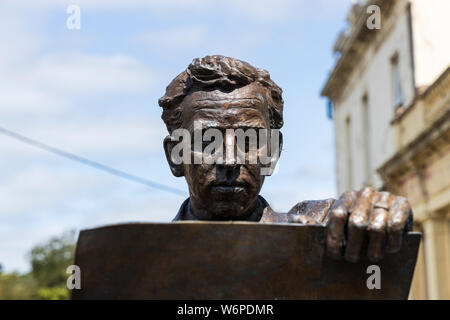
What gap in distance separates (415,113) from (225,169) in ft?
52.7

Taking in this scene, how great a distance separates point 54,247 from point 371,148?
1106 inches

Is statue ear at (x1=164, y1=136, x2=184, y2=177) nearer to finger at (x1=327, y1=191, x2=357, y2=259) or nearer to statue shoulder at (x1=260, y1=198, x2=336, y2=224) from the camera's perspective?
statue shoulder at (x1=260, y1=198, x2=336, y2=224)

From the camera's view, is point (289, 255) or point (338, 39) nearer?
point (289, 255)

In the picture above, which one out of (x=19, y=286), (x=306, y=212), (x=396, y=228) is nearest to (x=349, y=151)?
(x=19, y=286)

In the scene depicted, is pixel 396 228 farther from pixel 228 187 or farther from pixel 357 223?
pixel 228 187

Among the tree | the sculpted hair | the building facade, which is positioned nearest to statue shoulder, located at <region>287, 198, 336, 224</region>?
the sculpted hair

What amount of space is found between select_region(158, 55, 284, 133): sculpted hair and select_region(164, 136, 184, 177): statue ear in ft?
0.18

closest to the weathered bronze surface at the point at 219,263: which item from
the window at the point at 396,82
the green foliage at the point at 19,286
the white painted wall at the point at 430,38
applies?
the white painted wall at the point at 430,38

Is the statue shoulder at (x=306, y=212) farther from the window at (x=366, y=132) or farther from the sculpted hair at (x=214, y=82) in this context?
the window at (x=366, y=132)

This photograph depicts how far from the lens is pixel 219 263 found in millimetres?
2295

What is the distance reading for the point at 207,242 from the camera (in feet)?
7.48

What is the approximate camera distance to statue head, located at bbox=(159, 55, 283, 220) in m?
2.88
